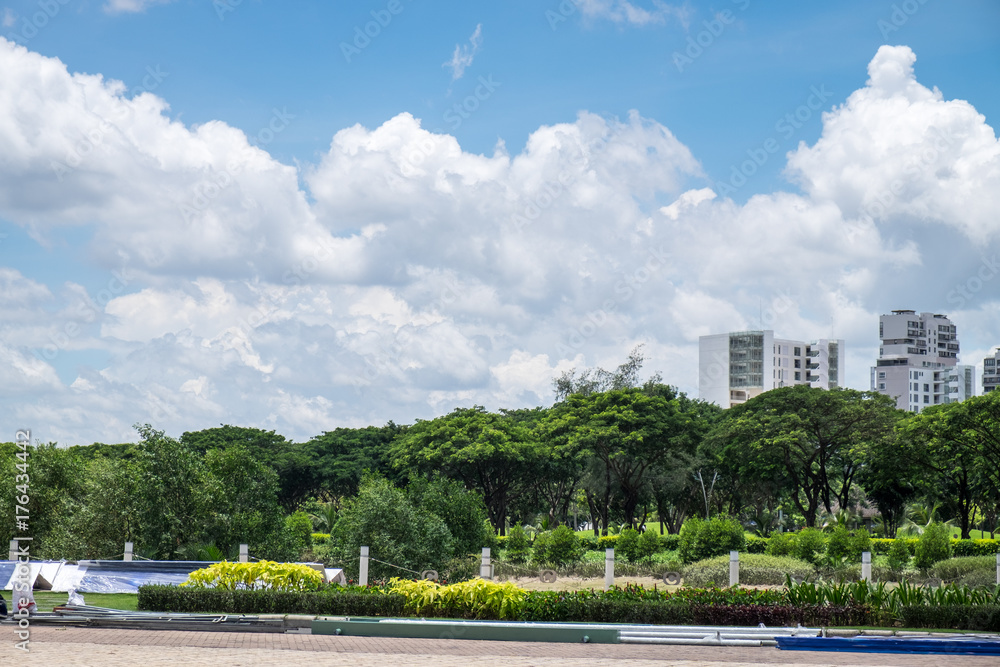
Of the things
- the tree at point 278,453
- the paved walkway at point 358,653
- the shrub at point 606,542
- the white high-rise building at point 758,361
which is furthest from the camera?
the white high-rise building at point 758,361

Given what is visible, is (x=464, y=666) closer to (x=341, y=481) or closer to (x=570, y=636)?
(x=570, y=636)

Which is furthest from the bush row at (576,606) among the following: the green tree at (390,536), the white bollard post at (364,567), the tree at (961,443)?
the tree at (961,443)

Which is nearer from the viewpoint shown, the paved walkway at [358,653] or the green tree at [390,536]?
the paved walkway at [358,653]

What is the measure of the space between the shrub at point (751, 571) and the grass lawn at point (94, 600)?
15.8 m

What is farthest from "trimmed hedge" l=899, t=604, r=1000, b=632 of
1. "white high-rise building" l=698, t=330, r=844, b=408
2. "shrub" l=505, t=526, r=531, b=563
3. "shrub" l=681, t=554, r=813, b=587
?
"white high-rise building" l=698, t=330, r=844, b=408

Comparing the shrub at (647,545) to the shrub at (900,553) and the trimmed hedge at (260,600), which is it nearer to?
the shrub at (900,553)

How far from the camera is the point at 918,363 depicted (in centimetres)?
12594

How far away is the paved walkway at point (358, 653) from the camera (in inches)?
472

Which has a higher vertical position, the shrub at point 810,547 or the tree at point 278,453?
the tree at point 278,453

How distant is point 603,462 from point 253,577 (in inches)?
1375

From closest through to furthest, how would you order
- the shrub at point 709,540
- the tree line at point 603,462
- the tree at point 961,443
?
1. the tree line at point 603,462
2. the shrub at point 709,540
3. the tree at point 961,443

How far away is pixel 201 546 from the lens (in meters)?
26.1

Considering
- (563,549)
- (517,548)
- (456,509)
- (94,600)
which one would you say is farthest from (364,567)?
(517,548)

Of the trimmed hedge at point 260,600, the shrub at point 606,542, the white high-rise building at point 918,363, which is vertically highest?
the white high-rise building at point 918,363
